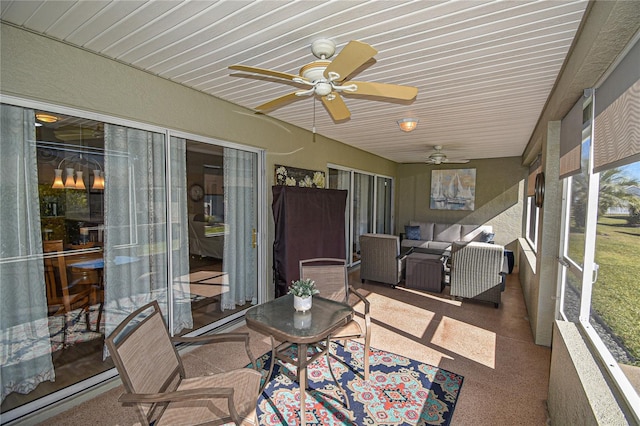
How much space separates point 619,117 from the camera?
4.93 ft

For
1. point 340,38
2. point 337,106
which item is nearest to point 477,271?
point 337,106

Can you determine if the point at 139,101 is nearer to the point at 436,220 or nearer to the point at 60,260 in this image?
the point at 60,260

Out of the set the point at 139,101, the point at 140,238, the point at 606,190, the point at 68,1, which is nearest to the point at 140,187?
the point at 140,238

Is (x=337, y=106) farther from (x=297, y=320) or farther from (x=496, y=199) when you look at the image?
(x=496, y=199)

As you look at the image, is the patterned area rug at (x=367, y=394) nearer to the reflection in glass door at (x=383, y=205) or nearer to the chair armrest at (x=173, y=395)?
the chair armrest at (x=173, y=395)

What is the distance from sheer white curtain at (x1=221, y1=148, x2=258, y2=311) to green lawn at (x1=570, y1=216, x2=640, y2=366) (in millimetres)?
3266

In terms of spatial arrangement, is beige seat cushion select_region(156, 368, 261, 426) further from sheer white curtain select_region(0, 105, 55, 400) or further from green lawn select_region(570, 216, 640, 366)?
green lawn select_region(570, 216, 640, 366)

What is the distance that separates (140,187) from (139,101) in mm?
738

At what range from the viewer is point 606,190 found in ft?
5.92

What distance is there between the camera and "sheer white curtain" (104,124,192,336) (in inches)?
95.2

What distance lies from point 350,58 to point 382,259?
3985 mm

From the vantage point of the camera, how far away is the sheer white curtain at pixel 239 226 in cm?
346

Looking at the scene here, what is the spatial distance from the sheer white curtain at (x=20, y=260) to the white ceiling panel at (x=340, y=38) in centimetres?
74

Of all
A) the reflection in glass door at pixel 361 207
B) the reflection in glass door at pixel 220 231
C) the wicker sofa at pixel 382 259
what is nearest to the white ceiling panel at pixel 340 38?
the reflection in glass door at pixel 220 231
